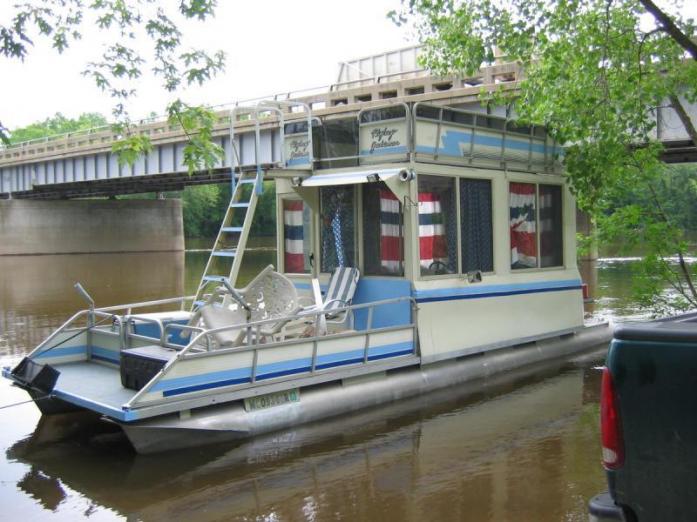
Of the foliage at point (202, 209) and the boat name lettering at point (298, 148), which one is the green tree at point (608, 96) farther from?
the foliage at point (202, 209)

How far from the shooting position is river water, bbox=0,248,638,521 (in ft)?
19.0

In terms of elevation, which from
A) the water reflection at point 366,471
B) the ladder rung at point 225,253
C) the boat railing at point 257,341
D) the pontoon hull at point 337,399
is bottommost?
the water reflection at point 366,471

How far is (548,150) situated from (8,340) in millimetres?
11448

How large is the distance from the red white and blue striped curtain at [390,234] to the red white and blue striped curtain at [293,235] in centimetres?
158

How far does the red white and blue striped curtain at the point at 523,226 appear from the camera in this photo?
34.8 ft

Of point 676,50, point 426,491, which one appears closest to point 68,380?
point 426,491

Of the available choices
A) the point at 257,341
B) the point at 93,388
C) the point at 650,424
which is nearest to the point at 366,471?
the point at 257,341

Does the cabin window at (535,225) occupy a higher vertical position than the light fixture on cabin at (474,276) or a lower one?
higher

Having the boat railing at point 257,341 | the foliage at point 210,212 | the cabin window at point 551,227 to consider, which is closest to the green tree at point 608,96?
the cabin window at point 551,227

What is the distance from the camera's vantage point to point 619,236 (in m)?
10.3

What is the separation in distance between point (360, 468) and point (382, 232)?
11.9 feet

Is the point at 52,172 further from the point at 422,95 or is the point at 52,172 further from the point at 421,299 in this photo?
the point at 421,299

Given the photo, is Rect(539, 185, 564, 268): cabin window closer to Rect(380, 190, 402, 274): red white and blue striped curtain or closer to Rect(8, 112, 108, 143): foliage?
Rect(380, 190, 402, 274): red white and blue striped curtain

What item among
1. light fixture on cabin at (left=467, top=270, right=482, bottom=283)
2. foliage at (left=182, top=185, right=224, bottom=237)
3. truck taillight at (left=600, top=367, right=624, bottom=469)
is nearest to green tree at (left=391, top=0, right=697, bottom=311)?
light fixture on cabin at (left=467, top=270, right=482, bottom=283)
